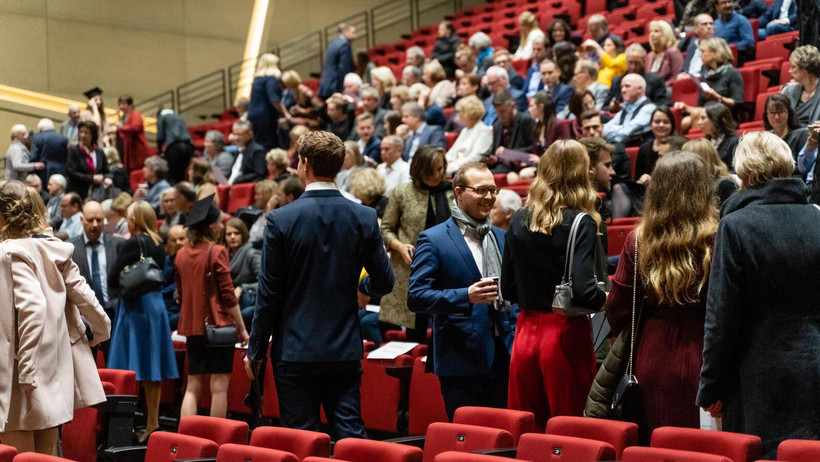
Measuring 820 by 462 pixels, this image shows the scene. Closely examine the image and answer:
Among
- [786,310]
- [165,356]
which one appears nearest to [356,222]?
[786,310]

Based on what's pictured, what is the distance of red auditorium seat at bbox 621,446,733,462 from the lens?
2324mm

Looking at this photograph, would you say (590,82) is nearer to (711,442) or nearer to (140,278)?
(140,278)

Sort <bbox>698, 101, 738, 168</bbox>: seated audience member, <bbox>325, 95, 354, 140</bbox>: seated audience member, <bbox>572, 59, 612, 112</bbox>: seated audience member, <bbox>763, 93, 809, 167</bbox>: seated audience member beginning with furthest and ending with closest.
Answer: <bbox>325, 95, 354, 140</bbox>: seated audience member → <bbox>572, 59, 612, 112</bbox>: seated audience member → <bbox>698, 101, 738, 168</bbox>: seated audience member → <bbox>763, 93, 809, 167</bbox>: seated audience member

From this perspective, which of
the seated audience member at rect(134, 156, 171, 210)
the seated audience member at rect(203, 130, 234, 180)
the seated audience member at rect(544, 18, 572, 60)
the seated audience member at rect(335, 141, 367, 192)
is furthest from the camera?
the seated audience member at rect(203, 130, 234, 180)

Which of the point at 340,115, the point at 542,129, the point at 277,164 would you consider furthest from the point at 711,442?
the point at 340,115

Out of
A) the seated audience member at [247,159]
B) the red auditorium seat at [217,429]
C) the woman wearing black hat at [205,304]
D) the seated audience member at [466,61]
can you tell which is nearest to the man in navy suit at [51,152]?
the seated audience member at [247,159]

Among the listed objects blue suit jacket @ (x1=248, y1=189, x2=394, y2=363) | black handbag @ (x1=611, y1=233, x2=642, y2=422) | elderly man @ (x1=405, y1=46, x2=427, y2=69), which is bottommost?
black handbag @ (x1=611, y1=233, x2=642, y2=422)

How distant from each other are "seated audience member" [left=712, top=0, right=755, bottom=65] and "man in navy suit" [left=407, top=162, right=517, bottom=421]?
4.96m

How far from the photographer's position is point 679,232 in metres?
2.91

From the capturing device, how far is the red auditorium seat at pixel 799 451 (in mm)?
2338

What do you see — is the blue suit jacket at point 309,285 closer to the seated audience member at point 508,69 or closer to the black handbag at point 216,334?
the black handbag at point 216,334

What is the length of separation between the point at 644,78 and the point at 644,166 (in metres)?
1.53

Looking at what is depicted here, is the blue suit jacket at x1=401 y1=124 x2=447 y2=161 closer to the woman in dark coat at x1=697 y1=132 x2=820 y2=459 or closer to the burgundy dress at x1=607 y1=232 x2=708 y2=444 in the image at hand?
the burgundy dress at x1=607 y1=232 x2=708 y2=444

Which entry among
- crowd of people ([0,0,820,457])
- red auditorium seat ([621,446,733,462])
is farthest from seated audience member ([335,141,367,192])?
red auditorium seat ([621,446,733,462])
